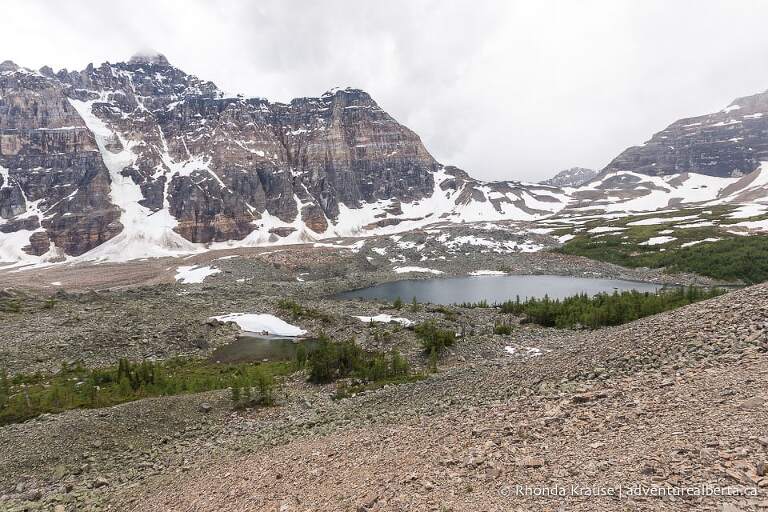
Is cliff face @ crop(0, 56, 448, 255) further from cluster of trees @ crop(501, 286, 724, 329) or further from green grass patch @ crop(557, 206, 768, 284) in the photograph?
cluster of trees @ crop(501, 286, 724, 329)

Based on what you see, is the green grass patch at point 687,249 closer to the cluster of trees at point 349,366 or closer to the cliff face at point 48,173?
the cluster of trees at point 349,366

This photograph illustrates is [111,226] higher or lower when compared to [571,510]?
higher

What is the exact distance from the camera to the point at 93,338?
3272 cm

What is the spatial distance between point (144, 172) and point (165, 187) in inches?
568

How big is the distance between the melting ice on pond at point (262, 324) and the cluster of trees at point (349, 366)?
13.8 metres

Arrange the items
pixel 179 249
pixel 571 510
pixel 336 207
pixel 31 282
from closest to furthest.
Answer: pixel 571 510
pixel 31 282
pixel 179 249
pixel 336 207

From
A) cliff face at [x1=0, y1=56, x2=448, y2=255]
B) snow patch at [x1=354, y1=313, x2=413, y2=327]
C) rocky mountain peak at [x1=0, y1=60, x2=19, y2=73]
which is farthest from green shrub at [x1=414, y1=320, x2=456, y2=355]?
rocky mountain peak at [x1=0, y1=60, x2=19, y2=73]

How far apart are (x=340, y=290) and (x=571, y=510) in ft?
207

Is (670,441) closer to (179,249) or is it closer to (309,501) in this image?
(309,501)

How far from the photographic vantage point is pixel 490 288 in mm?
65250

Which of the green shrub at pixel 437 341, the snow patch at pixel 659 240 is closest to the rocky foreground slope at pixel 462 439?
the green shrub at pixel 437 341

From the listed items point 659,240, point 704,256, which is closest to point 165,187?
point 659,240

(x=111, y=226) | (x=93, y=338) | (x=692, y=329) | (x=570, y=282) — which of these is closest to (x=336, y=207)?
(x=111, y=226)

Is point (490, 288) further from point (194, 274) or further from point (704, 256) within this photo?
point (194, 274)
